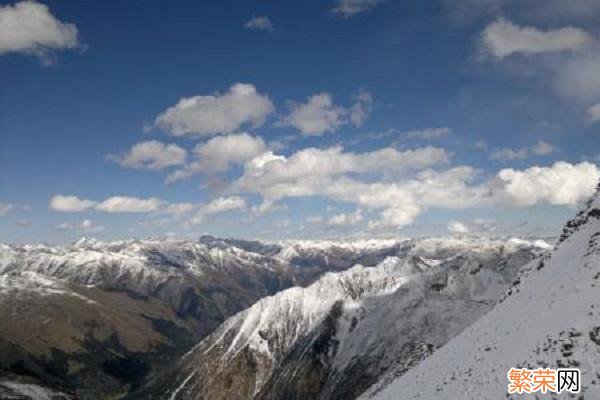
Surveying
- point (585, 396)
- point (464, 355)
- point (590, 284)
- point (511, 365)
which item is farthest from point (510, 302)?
point (585, 396)

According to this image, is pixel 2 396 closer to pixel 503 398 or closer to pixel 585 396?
pixel 503 398

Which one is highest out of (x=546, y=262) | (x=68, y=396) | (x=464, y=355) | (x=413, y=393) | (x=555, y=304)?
(x=546, y=262)

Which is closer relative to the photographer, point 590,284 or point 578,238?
point 590,284

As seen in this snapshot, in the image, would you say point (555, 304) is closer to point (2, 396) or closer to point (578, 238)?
point (578, 238)

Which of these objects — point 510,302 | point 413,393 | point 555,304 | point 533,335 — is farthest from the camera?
point 510,302

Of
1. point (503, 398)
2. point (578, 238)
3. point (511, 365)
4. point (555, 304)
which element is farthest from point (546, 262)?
point (503, 398)

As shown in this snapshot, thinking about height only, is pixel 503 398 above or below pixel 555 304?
below

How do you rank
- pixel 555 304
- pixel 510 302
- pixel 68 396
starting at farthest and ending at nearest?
pixel 68 396 < pixel 510 302 < pixel 555 304
